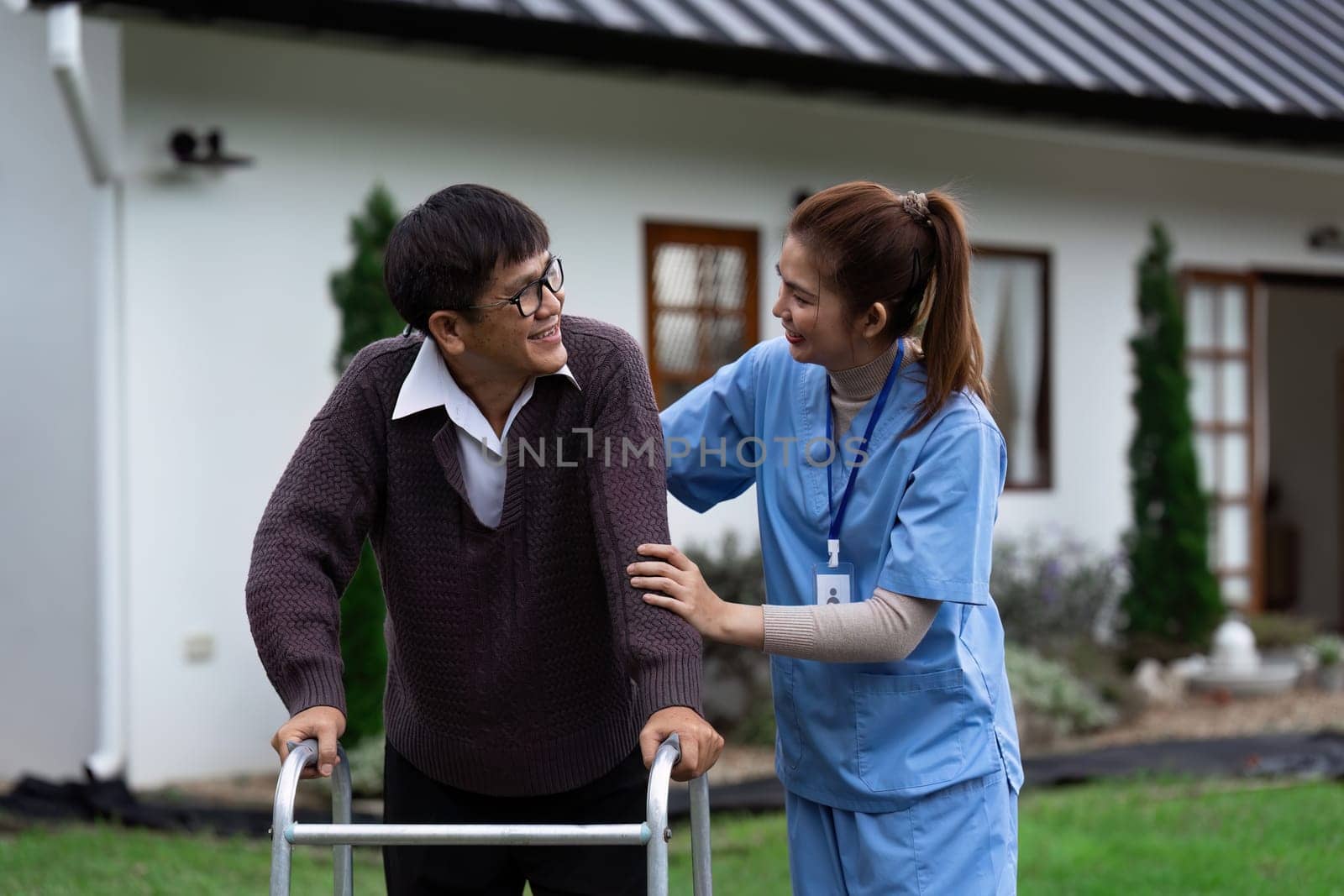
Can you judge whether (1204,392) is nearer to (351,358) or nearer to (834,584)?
(351,358)

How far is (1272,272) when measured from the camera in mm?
10609

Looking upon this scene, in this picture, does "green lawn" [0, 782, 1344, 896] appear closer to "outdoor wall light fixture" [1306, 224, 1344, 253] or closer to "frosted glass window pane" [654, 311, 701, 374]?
"frosted glass window pane" [654, 311, 701, 374]

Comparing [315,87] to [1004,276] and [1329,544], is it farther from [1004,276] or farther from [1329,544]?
[1329,544]

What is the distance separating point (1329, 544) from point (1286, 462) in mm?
A: 859

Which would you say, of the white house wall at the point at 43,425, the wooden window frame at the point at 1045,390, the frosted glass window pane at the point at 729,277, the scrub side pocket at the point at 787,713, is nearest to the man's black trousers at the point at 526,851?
the scrub side pocket at the point at 787,713

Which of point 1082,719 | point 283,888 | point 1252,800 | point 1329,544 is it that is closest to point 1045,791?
point 1252,800

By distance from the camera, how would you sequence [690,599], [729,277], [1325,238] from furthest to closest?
1. [1325,238]
2. [729,277]
3. [690,599]

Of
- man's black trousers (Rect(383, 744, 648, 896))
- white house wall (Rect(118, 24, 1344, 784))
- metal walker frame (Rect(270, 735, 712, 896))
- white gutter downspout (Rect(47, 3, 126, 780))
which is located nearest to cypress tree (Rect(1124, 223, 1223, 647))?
white house wall (Rect(118, 24, 1344, 784))

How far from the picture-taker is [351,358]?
6.61 metres

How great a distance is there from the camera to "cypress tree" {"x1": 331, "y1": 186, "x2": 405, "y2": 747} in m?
6.62

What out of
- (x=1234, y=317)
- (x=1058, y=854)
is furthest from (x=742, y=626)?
(x=1234, y=317)

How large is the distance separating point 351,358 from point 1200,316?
20.0ft

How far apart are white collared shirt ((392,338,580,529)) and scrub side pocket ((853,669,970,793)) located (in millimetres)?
688

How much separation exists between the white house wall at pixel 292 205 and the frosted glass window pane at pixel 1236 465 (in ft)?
7.17
